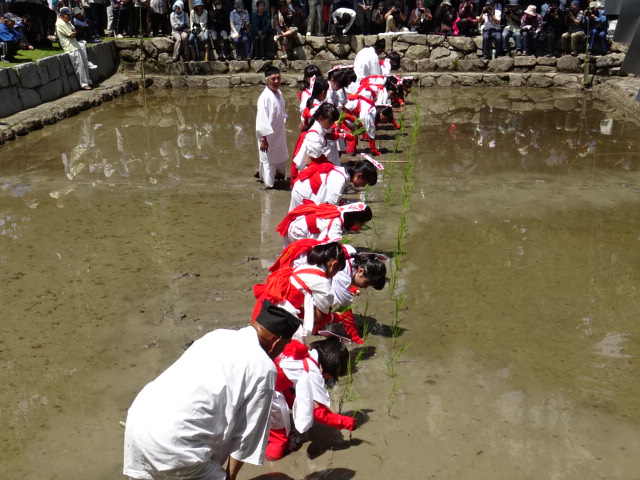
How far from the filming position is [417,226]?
6.63 m

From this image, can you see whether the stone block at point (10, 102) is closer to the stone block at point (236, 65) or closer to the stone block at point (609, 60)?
the stone block at point (236, 65)

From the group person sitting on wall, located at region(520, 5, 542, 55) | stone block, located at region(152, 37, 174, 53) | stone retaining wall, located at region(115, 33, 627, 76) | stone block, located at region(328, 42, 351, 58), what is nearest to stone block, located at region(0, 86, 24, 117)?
stone retaining wall, located at region(115, 33, 627, 76)

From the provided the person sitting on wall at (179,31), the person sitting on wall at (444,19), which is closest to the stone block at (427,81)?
the person sitting on wall at (444,19)

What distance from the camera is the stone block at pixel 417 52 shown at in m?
16.0

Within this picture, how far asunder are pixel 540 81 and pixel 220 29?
7049mm

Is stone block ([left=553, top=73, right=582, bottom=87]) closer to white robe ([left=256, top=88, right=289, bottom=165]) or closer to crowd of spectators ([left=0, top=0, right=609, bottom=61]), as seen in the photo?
crowd of spectators ([left=0, top=0, right=609, bottom=61])

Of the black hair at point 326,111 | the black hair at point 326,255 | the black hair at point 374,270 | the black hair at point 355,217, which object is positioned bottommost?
the black hair at point 374,270

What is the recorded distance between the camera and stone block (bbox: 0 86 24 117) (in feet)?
35.2

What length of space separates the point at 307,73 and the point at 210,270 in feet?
12.7

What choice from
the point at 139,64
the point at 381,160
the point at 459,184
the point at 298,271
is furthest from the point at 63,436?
the point at 139,64

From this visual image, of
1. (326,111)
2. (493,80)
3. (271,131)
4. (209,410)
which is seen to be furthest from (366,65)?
(209,410)

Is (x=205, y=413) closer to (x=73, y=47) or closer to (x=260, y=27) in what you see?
(x=73, y=47)

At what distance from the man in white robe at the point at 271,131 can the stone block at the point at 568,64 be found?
963 cm

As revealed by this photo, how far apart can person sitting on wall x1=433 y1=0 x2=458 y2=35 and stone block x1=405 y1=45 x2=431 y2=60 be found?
2.08 ft
